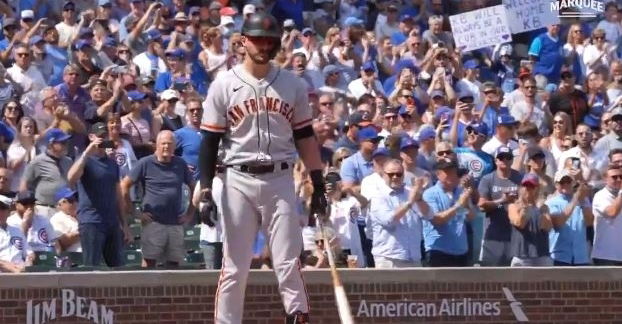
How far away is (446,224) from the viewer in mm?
14883

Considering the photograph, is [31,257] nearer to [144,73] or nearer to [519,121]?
[144,73]

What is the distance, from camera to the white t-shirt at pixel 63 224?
1470 centimetres

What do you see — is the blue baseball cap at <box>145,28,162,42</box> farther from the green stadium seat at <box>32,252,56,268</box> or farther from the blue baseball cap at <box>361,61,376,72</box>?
the green stadium seat at <box>32,252,56,268</box>

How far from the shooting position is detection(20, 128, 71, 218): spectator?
14906 mm

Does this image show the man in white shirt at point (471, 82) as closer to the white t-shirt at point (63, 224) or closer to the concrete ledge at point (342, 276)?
the concrete ledge at point (342, 276)

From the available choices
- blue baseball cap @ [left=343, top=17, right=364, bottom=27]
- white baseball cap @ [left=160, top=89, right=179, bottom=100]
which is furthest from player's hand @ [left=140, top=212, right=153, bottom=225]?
blue baseball cap @ [left=343, top=17, right=364, bottom=27]

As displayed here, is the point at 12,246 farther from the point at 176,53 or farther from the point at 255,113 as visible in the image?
the point at 176,53

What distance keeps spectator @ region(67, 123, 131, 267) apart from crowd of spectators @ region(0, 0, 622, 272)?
15 millimetres

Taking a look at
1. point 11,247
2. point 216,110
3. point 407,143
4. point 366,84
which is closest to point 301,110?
point 216,110

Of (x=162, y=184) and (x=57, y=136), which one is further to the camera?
(x=57, y=136)

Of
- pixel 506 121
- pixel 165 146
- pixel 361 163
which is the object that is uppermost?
pixel 506 121

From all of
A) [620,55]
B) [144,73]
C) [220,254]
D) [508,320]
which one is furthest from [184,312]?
[620,55]

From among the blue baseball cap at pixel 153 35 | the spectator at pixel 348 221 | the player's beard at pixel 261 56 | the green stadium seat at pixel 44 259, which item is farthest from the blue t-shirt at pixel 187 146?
the player's beard at pixel 261 56

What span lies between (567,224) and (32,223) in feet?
16.3
